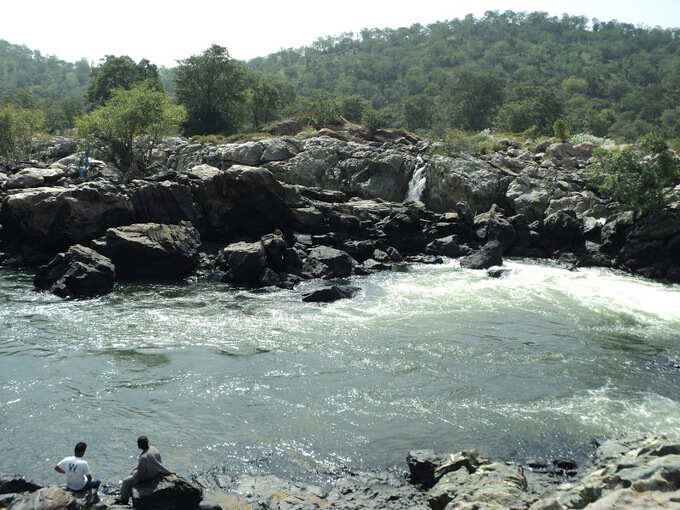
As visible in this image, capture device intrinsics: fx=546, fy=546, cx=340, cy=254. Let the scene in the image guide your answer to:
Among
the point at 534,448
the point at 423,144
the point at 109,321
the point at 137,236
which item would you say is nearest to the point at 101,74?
the point at 423,144

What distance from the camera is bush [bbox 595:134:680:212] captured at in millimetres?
37906

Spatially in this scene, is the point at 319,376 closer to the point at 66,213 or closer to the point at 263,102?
the point at 66,213

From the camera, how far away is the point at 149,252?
31.5 m

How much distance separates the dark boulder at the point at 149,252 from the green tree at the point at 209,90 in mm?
50667

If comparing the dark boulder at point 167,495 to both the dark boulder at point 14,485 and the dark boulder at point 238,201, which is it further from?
the dark boulder at point 238,201

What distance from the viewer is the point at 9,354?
2002 centimetres

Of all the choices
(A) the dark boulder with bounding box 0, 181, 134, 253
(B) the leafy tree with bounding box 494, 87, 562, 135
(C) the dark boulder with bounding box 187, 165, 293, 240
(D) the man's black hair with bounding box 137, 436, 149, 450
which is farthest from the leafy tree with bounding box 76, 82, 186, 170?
(B) the leafy tree with bounding box 494, 87, 562, 135

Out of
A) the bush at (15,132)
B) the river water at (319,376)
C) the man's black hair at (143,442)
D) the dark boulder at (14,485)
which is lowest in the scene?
the river water at (319,376)

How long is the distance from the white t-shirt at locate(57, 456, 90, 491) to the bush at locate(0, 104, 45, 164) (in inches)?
2370

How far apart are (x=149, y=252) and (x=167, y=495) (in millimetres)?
21979

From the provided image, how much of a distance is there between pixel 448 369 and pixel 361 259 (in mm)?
19295

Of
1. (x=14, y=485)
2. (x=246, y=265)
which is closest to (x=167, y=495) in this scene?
(x=14, y=485)

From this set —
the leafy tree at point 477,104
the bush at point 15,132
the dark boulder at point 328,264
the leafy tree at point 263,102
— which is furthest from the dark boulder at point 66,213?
the leafy tree at point 477,104

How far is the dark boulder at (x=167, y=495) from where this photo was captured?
11.4 m
